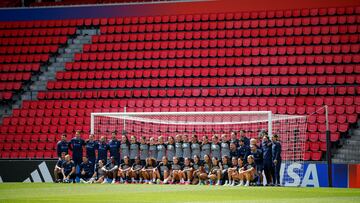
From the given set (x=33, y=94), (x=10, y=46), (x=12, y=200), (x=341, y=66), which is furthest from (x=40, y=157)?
(x=12, y=200)

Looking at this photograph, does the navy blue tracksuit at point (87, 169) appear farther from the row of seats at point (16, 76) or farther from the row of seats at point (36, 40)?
the row of seats at point (36, 40)

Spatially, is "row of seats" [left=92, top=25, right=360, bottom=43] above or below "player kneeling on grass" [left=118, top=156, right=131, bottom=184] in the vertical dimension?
above

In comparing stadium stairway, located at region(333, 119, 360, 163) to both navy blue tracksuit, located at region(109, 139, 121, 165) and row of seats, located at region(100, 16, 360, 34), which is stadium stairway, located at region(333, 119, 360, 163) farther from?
navy blue tracksuit, located at region(109, 139, 121, 165)

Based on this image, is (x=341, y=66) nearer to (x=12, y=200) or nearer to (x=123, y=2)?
(x=123, y=2)

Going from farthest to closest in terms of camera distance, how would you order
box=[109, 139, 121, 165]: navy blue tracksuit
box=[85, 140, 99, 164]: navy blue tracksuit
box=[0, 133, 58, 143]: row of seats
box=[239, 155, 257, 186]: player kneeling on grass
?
box=[0, 133, 58, 143]: row of seats → box=[85, 140, 99, 164]: navy blue tracksuit → box=[109, 139, 121, 165]: navy blue tracksuit → box=[239, 155, 257, 186]: player kneeling on grass

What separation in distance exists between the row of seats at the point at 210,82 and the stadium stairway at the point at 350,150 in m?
2.52

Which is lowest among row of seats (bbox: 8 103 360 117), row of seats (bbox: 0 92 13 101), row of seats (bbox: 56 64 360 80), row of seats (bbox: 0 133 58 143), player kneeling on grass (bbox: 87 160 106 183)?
player kneeling on grass (bbox: 87 160 106 183)

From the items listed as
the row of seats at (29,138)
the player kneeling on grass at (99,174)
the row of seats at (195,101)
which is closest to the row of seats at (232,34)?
the row of seats at (195,101)

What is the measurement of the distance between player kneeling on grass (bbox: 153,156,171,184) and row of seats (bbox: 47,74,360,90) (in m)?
6.53

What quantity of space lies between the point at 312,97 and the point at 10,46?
14.8 m

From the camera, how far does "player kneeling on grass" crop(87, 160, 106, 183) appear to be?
2352 centimetres

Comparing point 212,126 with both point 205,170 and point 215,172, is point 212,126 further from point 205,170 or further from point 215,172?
point 215,172

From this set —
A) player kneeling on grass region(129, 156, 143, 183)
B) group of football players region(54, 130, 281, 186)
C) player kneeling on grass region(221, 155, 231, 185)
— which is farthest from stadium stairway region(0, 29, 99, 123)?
player kneeling on grass region(221, 155, 231, 185)

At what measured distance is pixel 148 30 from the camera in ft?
105
